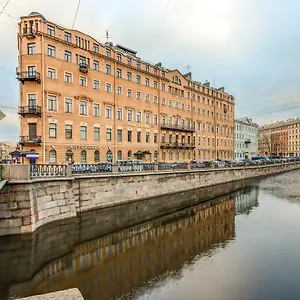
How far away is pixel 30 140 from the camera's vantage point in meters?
27.1

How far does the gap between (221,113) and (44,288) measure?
58126 millimetres

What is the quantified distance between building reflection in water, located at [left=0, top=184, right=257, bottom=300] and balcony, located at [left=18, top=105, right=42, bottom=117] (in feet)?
51.9

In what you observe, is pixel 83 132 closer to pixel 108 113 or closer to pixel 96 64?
pixel 108 113

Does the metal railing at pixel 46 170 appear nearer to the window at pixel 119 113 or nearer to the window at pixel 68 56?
the window at pixel 68 56

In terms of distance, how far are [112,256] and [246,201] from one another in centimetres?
1966

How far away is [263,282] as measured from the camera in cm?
969

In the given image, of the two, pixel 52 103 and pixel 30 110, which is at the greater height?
pixel 52 103

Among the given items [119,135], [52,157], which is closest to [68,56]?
[119,135]

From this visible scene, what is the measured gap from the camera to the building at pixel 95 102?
27516mm

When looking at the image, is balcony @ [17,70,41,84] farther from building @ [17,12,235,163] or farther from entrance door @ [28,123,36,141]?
entrance door @ [28,123,36,141]

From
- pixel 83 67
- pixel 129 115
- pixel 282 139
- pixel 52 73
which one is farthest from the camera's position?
pixel 282 139

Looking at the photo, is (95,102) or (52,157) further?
(95,102)

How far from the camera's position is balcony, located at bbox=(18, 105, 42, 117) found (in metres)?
27.1

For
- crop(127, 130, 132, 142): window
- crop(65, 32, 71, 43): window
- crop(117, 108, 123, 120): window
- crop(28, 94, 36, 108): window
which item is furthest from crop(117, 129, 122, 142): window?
crop(65, 32, 71, 43): window
